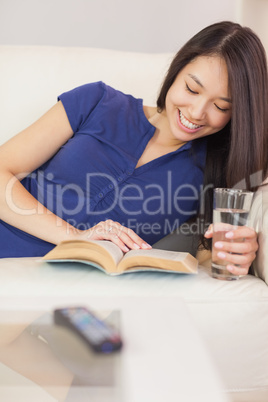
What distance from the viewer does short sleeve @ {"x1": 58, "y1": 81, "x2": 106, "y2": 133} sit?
152cm

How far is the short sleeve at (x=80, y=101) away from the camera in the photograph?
1521 millimetres

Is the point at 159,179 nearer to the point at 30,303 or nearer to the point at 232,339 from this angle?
the point at 232,339

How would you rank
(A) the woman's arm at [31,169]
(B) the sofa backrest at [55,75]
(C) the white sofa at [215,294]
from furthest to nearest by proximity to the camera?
(B) the sofa backrest at [55,75], (A) the woman's arm at [31,169], (C) the white sofa at [215,294]

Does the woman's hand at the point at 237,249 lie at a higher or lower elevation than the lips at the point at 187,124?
lower

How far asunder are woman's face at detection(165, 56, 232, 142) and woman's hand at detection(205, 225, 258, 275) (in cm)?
42

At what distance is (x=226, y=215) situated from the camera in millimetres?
1153

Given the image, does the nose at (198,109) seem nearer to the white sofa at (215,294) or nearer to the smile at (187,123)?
the smile at (187,123)

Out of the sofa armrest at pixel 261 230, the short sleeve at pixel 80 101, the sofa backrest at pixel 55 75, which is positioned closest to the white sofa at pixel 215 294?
the sofa armrest at pixel 261 230

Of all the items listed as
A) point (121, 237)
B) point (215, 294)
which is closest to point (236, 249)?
point (215, 294)

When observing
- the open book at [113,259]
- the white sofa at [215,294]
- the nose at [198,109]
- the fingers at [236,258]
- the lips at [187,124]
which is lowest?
the white sofa at [215,294]

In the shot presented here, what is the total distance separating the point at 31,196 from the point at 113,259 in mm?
461

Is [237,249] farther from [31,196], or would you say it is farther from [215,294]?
[31,196]

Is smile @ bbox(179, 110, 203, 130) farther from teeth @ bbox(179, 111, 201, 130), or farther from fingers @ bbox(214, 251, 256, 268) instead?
fingers @ bbox(214, 251, 256, 268)

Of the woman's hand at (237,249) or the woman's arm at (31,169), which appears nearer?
the woman's hand at (237,249)
